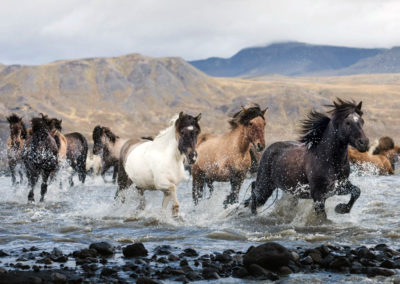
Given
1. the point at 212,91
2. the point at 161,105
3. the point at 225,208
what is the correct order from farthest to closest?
the point at 212,91
the point at 161,105
the point at 225,208

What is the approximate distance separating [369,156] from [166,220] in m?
14.5

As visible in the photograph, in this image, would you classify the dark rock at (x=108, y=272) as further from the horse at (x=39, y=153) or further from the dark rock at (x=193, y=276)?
the horse at (x=39, y=153)

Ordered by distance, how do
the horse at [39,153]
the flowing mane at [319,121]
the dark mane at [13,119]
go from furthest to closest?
the dark mane at [13,119] → the horse at [39,153] → the flowing mane at [319,121]

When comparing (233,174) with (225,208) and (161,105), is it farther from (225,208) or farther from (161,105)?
(161,105)

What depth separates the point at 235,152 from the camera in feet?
43.7

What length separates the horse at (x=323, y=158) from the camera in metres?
10.1

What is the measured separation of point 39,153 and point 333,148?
8467mm

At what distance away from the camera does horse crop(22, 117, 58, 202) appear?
51.6ft

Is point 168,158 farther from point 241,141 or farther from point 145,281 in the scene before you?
point 145,281

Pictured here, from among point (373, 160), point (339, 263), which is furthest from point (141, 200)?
point (373, 160)

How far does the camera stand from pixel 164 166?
11.7 m

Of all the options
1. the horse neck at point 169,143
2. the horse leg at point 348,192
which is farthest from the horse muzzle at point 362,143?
the horse neck at point 169,143

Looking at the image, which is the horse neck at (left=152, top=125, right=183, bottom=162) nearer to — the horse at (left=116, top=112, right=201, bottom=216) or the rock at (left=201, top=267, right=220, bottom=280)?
the horse at (left=116, top=112, right=201, bottom=216)

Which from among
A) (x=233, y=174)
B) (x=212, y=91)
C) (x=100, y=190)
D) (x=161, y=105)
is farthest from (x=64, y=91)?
(x=233, y=174)
